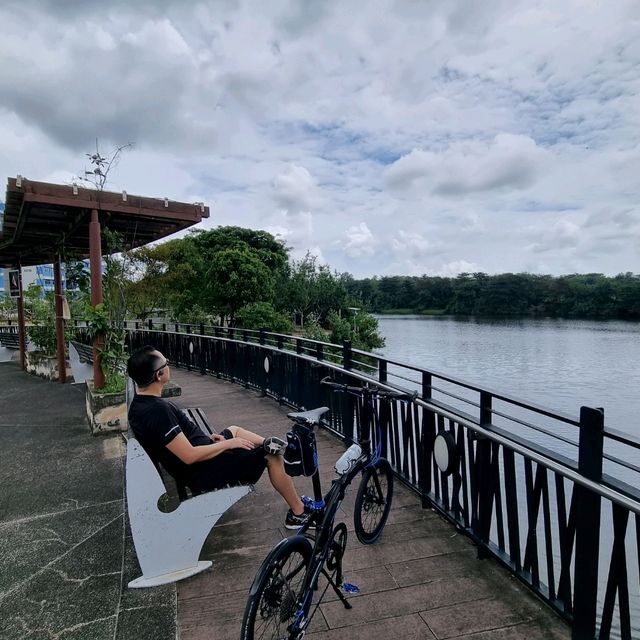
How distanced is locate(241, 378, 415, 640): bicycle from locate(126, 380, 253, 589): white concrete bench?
0.55m

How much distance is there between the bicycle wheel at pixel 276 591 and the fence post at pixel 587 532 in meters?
1.08

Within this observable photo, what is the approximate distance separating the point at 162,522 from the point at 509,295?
70102 mm

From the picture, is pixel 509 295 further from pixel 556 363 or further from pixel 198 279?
pixel 198 279

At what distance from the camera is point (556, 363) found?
105 feet

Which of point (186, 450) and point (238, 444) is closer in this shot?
point (186, 450)

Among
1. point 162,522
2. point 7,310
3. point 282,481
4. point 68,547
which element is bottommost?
point 68,547

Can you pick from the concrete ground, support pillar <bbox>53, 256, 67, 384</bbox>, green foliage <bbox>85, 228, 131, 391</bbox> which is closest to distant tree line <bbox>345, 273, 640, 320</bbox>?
support pillar <bbox>53, 256, 67, 384</bbox>

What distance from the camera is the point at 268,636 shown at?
5.75 ft

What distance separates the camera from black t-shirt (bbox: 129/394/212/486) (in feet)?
7.35

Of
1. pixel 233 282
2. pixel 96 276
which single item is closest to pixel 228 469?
pixel 96 276

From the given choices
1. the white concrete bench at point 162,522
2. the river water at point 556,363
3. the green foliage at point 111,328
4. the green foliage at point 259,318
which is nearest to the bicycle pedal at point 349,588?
the white concrete bench at point 162,522

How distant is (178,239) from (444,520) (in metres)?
23.1

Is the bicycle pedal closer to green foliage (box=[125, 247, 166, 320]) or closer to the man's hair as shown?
the man's hair

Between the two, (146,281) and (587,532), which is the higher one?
(146,281)
